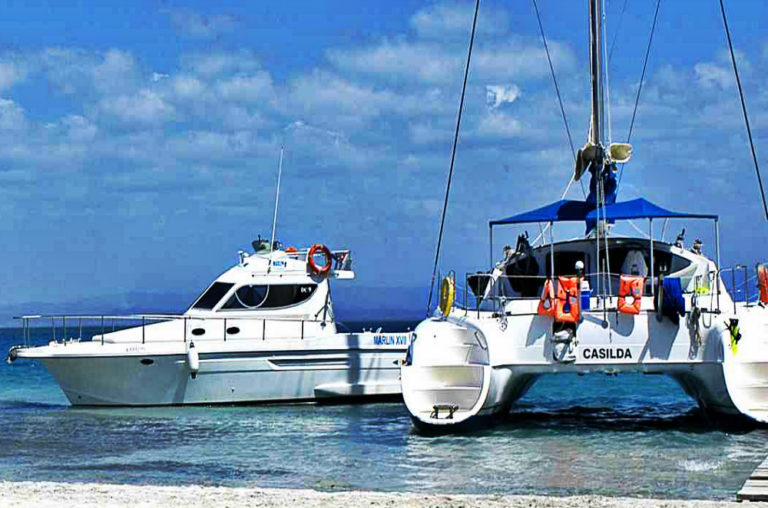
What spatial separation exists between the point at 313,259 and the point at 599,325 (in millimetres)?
9055

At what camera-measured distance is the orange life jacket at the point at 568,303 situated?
16.2 meters

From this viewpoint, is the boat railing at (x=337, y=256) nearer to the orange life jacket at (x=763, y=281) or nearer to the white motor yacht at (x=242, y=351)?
the white motor yacht at (x=242, y=351)

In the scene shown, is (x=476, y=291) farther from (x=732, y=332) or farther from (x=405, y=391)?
(x=732, y=332)

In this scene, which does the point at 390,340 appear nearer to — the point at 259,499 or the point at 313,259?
the point at 313,259

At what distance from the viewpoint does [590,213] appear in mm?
17891

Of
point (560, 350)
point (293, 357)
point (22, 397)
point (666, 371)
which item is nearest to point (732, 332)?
point (666, 371)

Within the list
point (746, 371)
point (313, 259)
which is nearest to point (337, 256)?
point (313, 259)

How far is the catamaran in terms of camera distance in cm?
1611

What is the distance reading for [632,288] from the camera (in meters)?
16.5

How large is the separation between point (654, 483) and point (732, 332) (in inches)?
→ 158

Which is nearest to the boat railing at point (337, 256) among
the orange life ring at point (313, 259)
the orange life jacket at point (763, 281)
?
the orange life ring at point (313, 259)

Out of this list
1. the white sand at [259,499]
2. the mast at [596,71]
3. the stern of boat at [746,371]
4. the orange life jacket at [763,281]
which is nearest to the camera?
the white sand at [259,499]

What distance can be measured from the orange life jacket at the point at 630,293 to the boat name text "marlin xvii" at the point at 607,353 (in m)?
0.53

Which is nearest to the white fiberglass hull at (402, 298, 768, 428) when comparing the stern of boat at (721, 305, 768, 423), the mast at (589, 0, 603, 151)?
the stern of boat at (721, 305, 768, 423)
